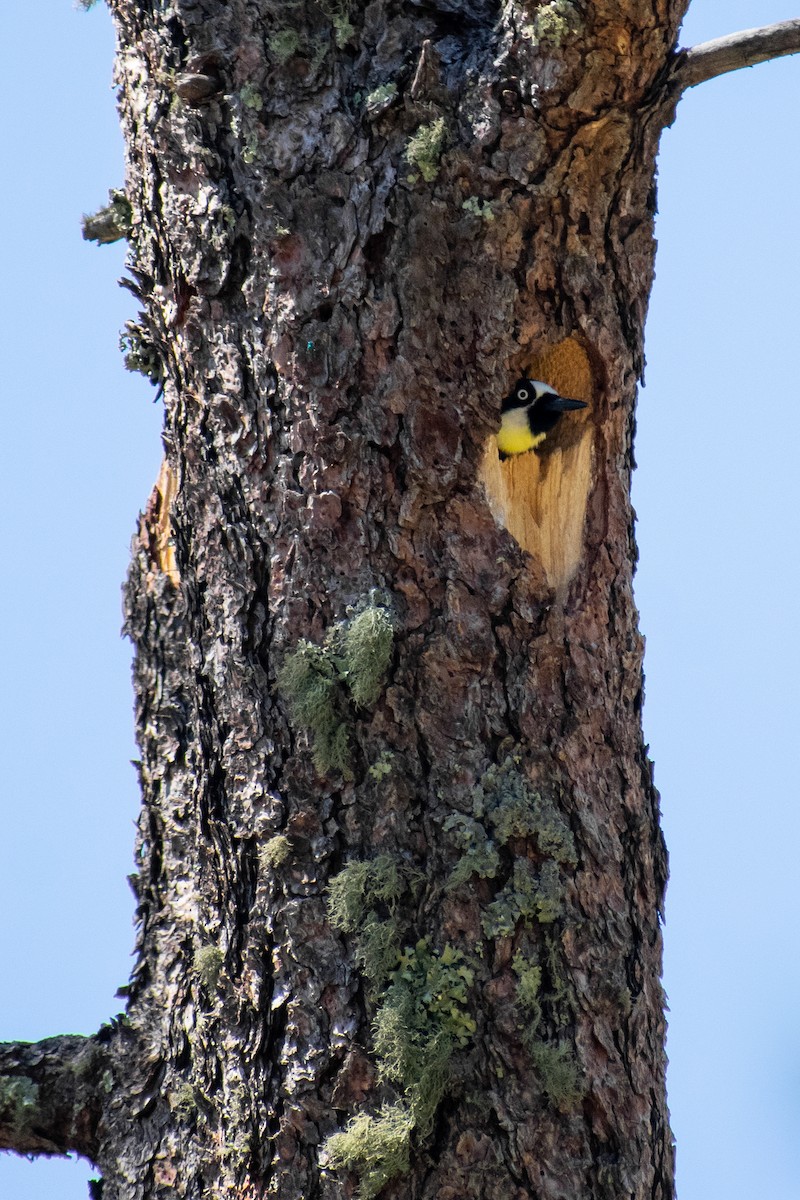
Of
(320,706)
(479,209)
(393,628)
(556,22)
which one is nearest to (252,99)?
(479,209)

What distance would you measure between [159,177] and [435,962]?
1.81 meters

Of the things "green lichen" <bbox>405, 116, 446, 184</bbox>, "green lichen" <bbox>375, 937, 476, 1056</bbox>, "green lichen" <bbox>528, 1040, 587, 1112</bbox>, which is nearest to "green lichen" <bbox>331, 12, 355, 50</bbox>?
"green lichen" <bbox>405, 116, 446, 184</bbox>

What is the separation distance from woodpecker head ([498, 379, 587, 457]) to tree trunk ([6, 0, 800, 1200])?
0.05 metres

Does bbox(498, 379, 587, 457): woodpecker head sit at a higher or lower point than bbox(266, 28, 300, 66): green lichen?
lower

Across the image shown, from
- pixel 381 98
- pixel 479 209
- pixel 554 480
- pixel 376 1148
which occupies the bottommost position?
pixel 376 1148

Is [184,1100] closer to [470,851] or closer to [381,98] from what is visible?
[470,851]

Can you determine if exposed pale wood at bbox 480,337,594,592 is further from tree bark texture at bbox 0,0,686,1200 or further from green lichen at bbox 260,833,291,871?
green lichen at bbox 260,833,291,871

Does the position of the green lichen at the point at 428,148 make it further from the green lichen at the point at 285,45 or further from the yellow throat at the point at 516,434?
the yellow throat at the point at 516,434

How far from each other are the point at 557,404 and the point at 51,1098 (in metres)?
1.95

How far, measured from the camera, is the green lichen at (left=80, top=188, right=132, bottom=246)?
10.5 ft

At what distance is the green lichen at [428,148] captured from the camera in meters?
2.62

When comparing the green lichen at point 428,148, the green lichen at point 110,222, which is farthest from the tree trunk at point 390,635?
the green lichen at point 110,222

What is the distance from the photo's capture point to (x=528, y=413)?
2.99 m

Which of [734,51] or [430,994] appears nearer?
[430,994]
